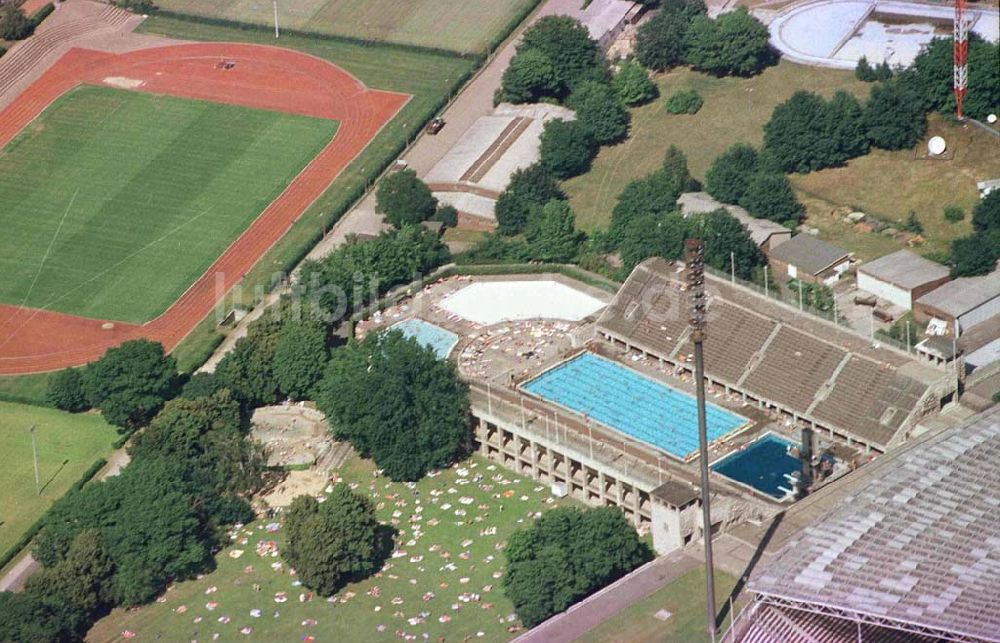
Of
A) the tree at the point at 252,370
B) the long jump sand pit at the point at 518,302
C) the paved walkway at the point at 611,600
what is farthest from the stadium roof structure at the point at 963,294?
the tree at the point at 252,370

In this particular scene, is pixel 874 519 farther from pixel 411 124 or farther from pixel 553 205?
pixel 411 124

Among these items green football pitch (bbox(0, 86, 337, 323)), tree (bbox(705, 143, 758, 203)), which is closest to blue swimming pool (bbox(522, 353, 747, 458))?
tree (bbox(705, 143, 758, 203))

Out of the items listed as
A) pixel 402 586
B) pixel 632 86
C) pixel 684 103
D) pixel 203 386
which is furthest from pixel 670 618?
pixel 632 86

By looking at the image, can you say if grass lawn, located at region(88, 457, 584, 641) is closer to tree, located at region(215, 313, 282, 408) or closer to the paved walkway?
the paved walkway

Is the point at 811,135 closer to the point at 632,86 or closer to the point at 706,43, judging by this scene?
the point at 632,86

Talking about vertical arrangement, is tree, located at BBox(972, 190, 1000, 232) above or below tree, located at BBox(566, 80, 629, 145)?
below

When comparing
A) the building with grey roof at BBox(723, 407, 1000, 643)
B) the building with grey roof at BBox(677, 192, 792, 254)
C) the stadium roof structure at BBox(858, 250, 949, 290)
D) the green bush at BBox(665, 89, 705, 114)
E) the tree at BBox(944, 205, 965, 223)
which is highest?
the building with grey roof at BBox(723, 407, 1000, 643)

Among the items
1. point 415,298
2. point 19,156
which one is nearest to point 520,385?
point 415,298

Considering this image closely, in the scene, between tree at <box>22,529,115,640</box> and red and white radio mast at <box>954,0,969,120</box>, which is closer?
tree at <box>22,529,115,640</box>
